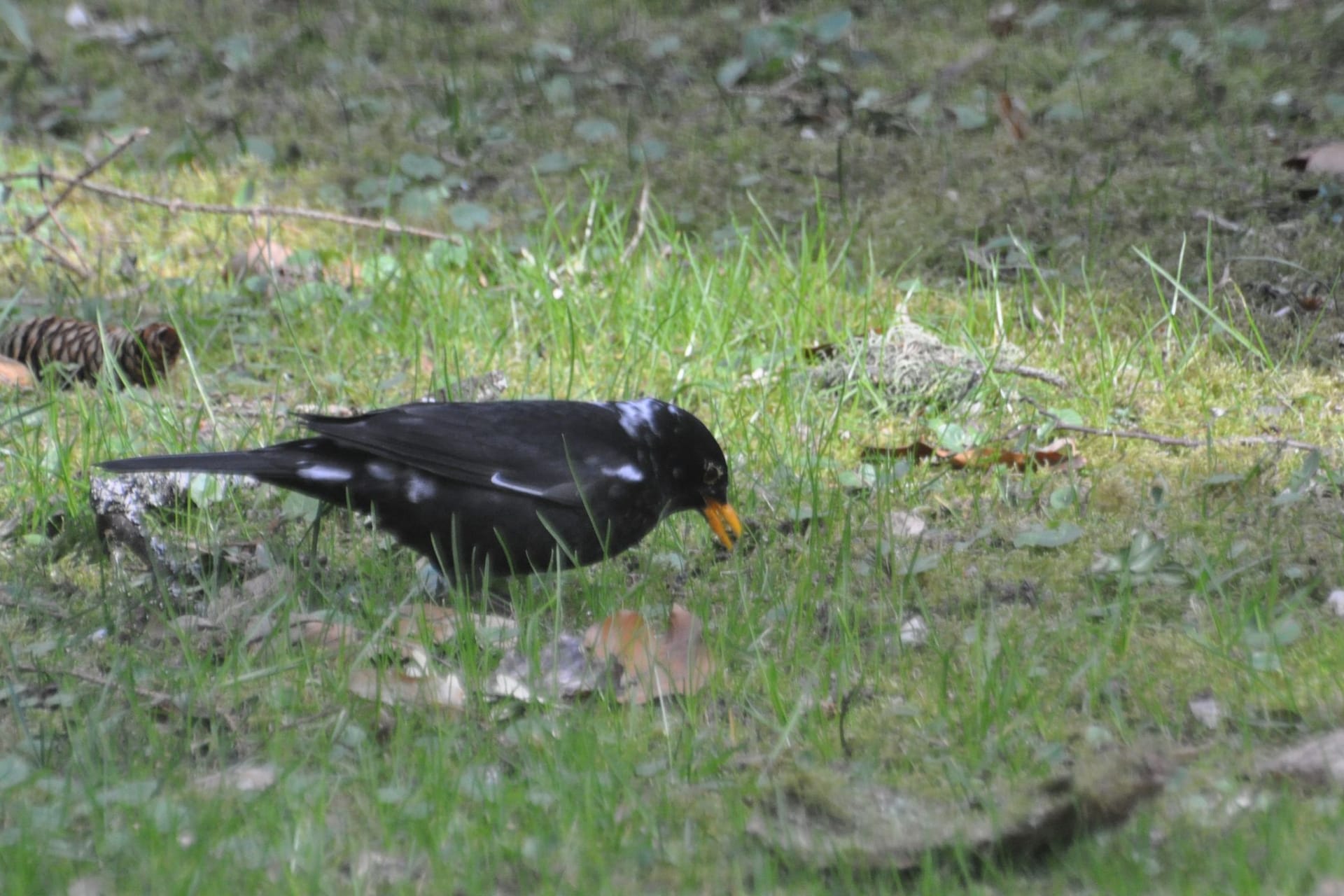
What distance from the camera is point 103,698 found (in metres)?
2.91

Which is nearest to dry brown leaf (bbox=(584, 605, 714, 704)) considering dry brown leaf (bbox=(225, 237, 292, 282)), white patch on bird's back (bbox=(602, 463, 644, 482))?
white patch on bird's back (bbox=(602, 463, 644, 482))

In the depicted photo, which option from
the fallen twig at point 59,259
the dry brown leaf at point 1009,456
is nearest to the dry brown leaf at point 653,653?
the dry brown leaf at point 1009,456

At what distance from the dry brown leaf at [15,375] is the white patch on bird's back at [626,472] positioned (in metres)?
2.31

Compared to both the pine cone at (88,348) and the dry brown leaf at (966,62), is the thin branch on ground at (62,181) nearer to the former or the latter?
the pine cone at (88,348)

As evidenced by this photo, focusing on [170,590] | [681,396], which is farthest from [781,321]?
[170,590]

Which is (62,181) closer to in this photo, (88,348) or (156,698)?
(88,348)

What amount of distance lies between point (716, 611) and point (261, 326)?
2741 millimetres

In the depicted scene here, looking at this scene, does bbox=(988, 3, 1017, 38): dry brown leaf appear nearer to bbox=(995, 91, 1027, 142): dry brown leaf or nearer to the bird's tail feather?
bbox=(995, 91, 1027, 142): dry brown leaf

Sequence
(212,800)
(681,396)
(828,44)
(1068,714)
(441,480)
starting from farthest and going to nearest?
(828,44), (681,396), (441,480), (1068,714), (212,800)

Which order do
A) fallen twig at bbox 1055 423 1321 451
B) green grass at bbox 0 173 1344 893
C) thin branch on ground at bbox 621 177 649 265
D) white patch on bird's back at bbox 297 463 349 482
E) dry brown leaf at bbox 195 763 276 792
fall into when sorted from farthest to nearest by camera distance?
1. thin branch on ground at bbox 621 177 649 265
2. fallen twig at bbox 1055 423 1321 451
3. white patch on bird's back at bbox 297 463 349 482
4. dry brown leaf at bbox 195 763 276 792
5. green grass at bbox 0 173 1344 893

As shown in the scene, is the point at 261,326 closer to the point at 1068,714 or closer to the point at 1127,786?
the point at 1068,714

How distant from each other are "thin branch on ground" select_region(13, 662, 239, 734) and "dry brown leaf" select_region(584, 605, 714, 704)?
0.75 m

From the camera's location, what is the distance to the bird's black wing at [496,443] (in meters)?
3.84

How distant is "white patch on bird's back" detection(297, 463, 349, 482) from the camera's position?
3785mm
